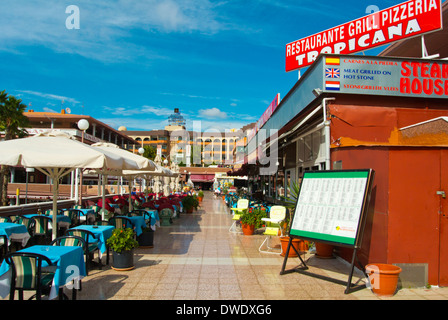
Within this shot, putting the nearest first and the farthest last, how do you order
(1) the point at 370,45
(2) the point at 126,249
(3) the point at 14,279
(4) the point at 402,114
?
(3) the point at 14,279, (2) the point at 126,249, (4) the point at 402,114, (1) the point at 370,45

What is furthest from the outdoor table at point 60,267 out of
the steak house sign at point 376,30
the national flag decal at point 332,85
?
the steak house sign at point 376,30

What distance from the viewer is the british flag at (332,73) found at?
8414mm

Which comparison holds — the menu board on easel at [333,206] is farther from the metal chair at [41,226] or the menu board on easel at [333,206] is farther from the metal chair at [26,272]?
the metal chair at [41,226]

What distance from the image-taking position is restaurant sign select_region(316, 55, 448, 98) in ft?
27.8

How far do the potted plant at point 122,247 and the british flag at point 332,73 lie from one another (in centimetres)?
587

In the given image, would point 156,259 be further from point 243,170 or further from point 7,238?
point 243,170

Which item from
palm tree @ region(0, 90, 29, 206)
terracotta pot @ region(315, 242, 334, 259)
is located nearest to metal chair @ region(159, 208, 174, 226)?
terracotta pot @ region(315, 242, 334, 259)

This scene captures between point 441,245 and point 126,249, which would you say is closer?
point 441,245

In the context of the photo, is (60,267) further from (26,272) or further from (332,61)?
(332,61)

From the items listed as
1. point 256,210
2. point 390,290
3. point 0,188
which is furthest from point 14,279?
point 0,188

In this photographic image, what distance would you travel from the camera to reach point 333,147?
7652 mm

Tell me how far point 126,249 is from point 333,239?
3.67 m

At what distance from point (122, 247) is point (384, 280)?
4425 mm

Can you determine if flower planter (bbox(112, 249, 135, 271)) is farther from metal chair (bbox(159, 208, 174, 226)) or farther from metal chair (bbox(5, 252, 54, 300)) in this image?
metal chair (bbox(159, 208, 174, 226))
